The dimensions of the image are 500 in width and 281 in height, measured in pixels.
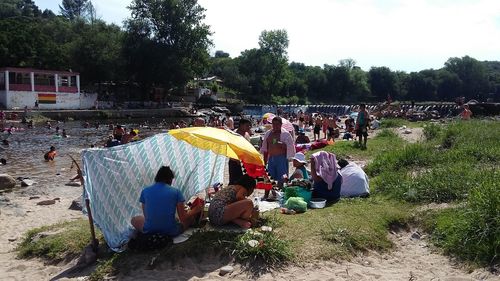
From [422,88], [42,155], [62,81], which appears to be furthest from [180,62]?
[422,88]

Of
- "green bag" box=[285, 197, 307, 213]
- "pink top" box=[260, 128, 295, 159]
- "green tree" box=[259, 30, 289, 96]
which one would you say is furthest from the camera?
"green tree" box=[259, 30, 289, 96]

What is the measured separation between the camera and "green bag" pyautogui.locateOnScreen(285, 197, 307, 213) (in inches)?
319

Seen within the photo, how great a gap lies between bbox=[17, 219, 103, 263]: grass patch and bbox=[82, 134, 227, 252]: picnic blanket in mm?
713

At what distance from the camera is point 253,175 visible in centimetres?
791

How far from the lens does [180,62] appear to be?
59.8m

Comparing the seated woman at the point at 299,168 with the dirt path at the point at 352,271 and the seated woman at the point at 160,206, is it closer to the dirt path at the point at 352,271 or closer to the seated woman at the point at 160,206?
the dirt path at the point at 352,271

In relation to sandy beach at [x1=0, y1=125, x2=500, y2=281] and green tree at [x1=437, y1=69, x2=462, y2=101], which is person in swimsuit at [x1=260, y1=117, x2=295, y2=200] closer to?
sandy beach at [x1=0, y1=125, x2=500, y2=281]

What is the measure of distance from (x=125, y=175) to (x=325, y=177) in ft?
12.9

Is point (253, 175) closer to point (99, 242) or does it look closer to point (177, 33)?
point (99, 242)

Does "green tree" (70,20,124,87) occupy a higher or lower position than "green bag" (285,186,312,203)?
higher

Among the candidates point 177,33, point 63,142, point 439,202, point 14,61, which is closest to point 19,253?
point 439,202

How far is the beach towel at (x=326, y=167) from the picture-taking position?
28.9 ft

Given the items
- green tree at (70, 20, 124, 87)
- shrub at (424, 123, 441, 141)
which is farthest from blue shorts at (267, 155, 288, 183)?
green tree at (70, 20, 124, 87)

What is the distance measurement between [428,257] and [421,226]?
4.18 feet
